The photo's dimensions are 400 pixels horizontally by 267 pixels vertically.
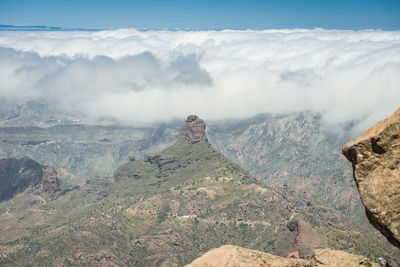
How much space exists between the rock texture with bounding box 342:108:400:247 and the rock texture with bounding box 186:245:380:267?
1046 centimetres

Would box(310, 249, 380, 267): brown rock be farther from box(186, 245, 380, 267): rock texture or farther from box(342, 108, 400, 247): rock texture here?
box(342, 108, 400, 247): rock texture

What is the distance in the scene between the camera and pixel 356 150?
40312 millimetres

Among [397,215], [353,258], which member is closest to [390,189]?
[397,215]

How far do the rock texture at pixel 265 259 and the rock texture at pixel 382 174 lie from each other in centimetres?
1046

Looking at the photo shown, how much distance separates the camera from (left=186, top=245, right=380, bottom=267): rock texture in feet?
157

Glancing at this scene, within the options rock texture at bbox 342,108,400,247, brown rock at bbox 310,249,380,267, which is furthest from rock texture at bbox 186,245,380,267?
rock texture at bbox 342,108,400,247

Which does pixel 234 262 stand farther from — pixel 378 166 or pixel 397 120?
pixel 397 120

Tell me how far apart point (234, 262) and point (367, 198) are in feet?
60.9

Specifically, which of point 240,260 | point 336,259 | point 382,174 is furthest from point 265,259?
point 382,174

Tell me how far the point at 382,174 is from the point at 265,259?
2006 centimetres

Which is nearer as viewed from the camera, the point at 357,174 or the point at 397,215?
the point at 397,215

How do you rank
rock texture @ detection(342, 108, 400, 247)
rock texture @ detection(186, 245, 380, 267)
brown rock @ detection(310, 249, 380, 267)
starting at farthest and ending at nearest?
1. rock texture @ detection(186, 245, 380, 267)
2. brown rock @ detection(310, 249, 380, 267)
3. rock texture @ detection(342, 108, 400, 247)

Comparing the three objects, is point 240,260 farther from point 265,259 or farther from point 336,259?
point 336,259

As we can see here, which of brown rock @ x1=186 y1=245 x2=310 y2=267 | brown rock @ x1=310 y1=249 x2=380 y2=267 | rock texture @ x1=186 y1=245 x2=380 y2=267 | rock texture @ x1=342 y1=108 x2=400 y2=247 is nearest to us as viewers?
rock texture @ x1=342 y1=108 x2=400 y2=247
